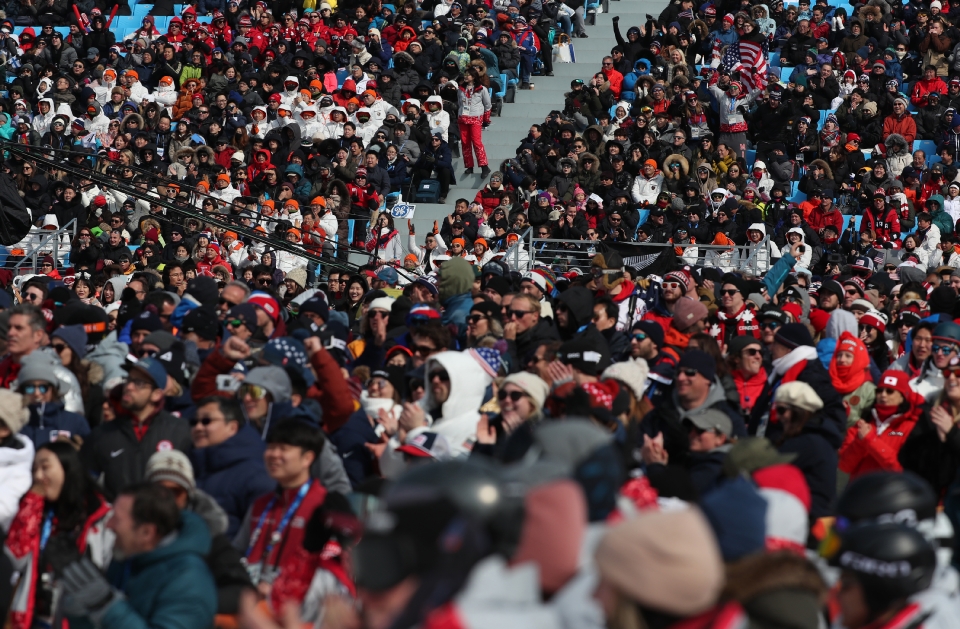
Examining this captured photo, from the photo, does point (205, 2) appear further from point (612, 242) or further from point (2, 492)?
point (2, 492)

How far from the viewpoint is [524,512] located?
264 cm

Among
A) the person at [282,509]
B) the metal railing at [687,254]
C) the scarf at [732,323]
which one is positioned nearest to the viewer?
the person at [282,509]

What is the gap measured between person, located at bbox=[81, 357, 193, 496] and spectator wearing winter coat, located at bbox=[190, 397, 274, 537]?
0.99 ft

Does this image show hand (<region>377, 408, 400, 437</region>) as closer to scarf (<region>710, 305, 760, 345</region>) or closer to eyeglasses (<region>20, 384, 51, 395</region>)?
eyeglasses (<region>20, 384, 51, 395</region>)

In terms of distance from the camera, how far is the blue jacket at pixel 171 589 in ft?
13.4

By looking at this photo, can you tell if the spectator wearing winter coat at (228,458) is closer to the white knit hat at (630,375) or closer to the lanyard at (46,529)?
the lanyard at (46,529)

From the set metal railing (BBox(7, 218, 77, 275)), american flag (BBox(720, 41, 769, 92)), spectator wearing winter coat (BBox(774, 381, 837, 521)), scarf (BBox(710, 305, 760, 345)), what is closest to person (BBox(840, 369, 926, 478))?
spectator wearing winter coat (BBox(774, 381, 837, 521))

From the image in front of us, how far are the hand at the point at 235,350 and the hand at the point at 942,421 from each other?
141 inches

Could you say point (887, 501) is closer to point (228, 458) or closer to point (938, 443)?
point (938, 443)

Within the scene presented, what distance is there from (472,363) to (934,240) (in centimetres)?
1021

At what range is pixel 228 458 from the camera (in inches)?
217

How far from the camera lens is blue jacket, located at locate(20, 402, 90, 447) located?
20.1 feet

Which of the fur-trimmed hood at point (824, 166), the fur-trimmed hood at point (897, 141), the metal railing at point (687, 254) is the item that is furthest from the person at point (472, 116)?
the fur-trimmed hood at point (897, 141)

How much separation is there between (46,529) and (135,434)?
1.11 metres
